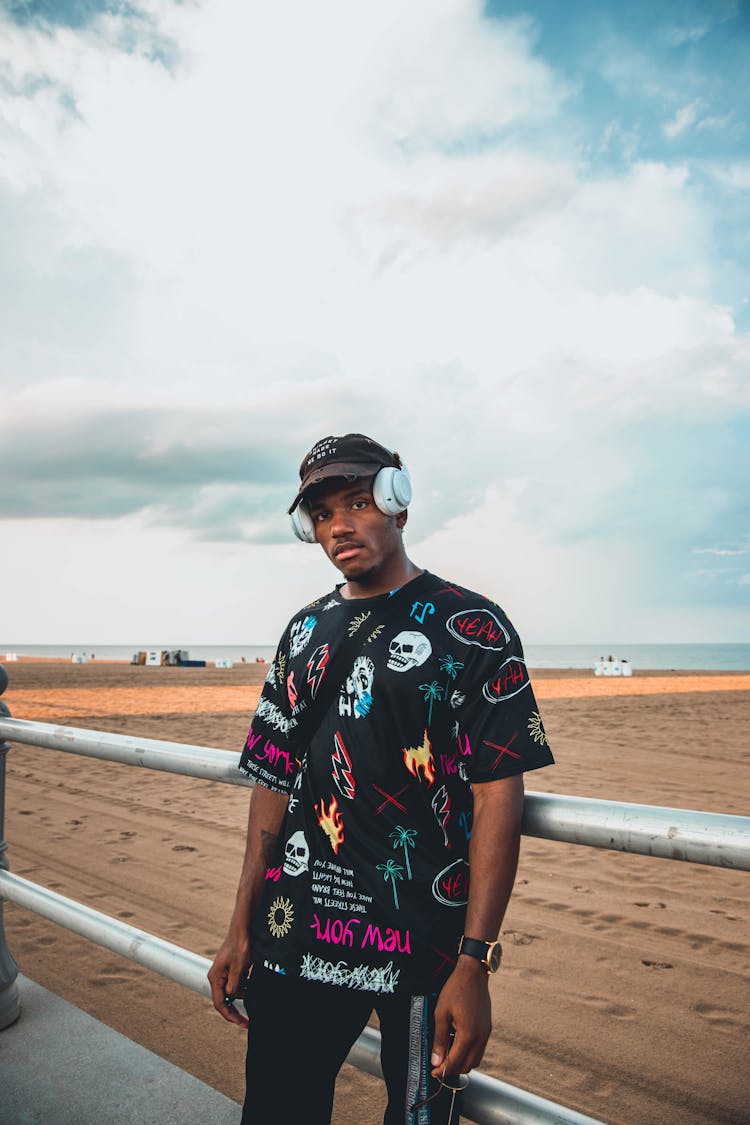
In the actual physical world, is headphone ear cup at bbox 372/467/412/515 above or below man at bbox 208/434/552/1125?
above

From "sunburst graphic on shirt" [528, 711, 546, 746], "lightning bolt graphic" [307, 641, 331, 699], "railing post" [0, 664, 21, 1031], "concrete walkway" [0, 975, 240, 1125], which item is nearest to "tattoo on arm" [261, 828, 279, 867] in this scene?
"lightning bolt graphic" [307, 641, 331, 699]

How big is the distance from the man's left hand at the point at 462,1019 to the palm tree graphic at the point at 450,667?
0.49 m

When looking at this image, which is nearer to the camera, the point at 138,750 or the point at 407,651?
the point at 407,651

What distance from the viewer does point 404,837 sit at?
151 centimetres

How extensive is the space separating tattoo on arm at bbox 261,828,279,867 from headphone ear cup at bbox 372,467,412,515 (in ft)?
2.64

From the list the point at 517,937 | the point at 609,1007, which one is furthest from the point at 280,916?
the point at 517,937

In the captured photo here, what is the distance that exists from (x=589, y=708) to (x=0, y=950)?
15.5 metres

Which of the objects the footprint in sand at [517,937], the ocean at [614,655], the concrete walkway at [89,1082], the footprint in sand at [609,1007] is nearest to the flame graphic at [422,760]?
the concrete walkway at [89,1082]

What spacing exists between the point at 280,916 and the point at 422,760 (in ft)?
1.58

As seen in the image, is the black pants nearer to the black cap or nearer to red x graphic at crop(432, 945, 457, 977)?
red x graphic at crop(432, 945, 457, 977)

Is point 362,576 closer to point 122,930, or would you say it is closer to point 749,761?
point 122,930

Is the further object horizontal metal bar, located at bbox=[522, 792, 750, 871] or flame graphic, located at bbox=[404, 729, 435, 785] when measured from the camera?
flame graphic, located at bbox=[404, 729, 435, 785]

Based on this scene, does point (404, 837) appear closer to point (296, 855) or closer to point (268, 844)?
point (296, 855)

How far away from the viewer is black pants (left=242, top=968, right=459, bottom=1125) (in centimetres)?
151
